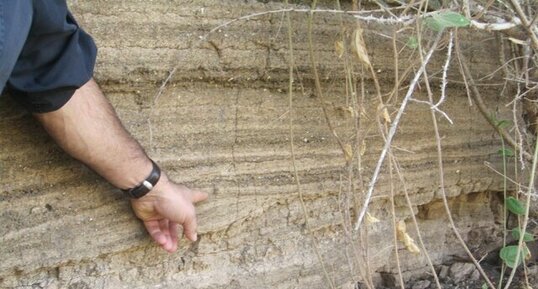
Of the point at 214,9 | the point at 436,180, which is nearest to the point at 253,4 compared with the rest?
the point at 214,9

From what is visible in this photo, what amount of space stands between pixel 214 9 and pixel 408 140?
0.62 metres

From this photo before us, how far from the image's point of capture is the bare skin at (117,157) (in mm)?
1545

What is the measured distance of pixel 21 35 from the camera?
1310mm

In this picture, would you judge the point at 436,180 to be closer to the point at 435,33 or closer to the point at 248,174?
the point at 435,33

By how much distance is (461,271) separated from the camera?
233cm

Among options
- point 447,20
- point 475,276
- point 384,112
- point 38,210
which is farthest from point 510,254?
point 38,210

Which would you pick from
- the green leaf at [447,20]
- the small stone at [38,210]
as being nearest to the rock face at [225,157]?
the small stone at [38,210]

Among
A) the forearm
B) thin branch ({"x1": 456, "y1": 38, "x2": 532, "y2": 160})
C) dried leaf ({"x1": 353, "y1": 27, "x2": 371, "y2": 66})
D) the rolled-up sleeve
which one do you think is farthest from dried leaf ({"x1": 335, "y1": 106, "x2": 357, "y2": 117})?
the rolled-up sleeve

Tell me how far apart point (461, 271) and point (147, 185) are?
1.05 metres

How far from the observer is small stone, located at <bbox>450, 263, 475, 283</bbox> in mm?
2324

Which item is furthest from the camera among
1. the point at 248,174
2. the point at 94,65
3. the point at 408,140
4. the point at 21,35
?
the point at 408,140

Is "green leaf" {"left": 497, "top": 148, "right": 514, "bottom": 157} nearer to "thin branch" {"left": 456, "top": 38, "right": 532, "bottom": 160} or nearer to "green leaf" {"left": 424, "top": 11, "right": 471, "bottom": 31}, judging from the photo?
"thin branch" {"left": 456, "top": 38, "right": 532, "bottom": 160}

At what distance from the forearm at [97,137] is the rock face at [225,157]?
69 millimetres

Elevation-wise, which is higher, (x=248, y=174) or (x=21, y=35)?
(x=21, y=35)
